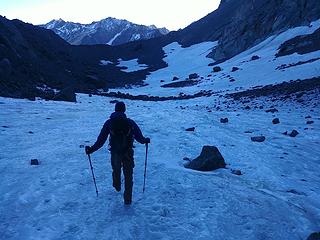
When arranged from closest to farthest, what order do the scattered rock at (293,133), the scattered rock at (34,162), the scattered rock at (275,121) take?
the scattered rock at (34,162) → the scattered rock at (293,133) → the scattered rock at (275,121)

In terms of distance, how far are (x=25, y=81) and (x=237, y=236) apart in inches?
1070

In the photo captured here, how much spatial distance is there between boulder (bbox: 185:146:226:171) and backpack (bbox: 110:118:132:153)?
4.04 m

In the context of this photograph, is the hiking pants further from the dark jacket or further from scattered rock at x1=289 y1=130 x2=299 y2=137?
scattered rock at x1=289 y1=130 x2=299 y2=137

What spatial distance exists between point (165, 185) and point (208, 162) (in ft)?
7.24

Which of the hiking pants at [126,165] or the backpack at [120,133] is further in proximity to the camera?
the hiking pants at [126,165]

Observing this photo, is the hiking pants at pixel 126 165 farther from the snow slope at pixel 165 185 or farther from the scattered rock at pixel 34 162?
the scattered rock at pixel 34 162

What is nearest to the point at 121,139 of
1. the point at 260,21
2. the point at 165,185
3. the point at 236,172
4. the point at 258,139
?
the point at 165,185

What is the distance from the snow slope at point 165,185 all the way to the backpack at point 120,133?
132cm

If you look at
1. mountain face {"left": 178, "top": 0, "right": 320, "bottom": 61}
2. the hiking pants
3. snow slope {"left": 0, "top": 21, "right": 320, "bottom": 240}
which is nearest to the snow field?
snow slope {"left": 0, "top": 21, "right": 320, "bottom": 240}

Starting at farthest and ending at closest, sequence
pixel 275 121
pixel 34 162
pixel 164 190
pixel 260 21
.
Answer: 1. pixel 260 21
2. pixel 275 121
3. pixel 34 162
4. pixel 164 190

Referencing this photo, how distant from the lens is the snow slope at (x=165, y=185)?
7992 mm

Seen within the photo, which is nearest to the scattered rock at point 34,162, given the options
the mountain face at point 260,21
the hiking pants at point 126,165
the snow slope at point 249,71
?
the hiking pants at point 126,165

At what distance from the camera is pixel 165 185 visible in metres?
10.3

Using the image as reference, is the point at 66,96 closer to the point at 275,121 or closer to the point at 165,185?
the point at 275,121
